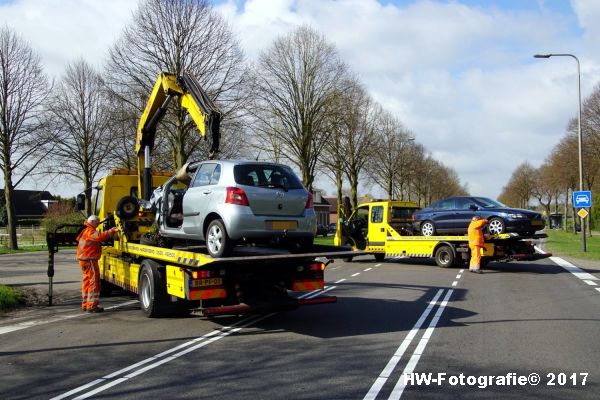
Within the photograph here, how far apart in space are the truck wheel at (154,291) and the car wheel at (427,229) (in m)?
12.3

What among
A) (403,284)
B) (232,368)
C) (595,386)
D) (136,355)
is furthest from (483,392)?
(403,284)

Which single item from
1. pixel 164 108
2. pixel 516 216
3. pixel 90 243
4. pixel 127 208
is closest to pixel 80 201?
pixel 127 208

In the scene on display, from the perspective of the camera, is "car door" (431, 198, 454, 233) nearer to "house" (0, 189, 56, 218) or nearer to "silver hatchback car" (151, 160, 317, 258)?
"silver hatchback car" (151, 160, 317, 258)

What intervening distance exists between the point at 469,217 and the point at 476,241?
136cm

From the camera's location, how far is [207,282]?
7781mm

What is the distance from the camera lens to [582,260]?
2178 cm

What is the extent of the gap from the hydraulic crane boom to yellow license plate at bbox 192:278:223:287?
2618mm

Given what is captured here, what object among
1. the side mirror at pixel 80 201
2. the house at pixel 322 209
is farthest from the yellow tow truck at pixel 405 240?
the house at pixel 322 209

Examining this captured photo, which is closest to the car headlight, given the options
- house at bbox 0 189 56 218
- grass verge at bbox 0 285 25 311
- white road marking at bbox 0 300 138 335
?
white road marking at bbox 0 300 138 335

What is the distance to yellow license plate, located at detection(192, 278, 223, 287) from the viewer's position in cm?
770

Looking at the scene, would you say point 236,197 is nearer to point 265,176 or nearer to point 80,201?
point 265,176

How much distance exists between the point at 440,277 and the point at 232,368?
10629mm

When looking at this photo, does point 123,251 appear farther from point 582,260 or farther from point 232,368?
point 582,260

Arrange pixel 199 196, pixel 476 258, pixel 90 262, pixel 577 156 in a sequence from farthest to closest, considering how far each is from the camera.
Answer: pixel 577 156, pixel 476 258, pixel 90 262, pixel 199 196
